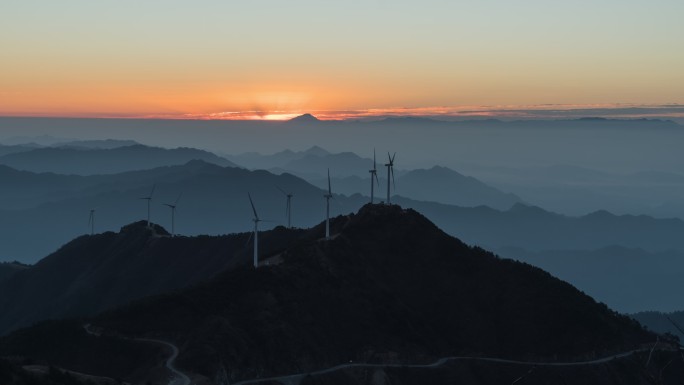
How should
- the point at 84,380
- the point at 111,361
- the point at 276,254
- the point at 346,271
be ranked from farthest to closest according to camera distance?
1. the point at 276,254
2. the point at 346,271
3. the point at 111,361
4. the point at 84,380

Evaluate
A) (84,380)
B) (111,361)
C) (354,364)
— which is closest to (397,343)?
(354,364)

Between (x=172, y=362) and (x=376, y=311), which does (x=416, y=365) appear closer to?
(x=376, y=311)

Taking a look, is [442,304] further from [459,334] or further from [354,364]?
[354,364]

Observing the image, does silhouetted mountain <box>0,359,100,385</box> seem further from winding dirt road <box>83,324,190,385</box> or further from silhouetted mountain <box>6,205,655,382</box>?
silhouetted mountain <box>6,205,655,382</box>

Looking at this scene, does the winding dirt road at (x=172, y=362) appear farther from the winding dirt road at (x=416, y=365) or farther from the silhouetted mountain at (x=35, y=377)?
the silhouetted mountain at (x=35, y=377)

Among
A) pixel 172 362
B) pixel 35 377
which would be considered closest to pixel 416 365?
pixel 172 362

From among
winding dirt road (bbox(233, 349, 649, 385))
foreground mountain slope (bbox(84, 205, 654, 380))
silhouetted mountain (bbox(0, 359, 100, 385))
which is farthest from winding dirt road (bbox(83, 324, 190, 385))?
silhouetted mountain (bbox(0, 359, 100, 385))
